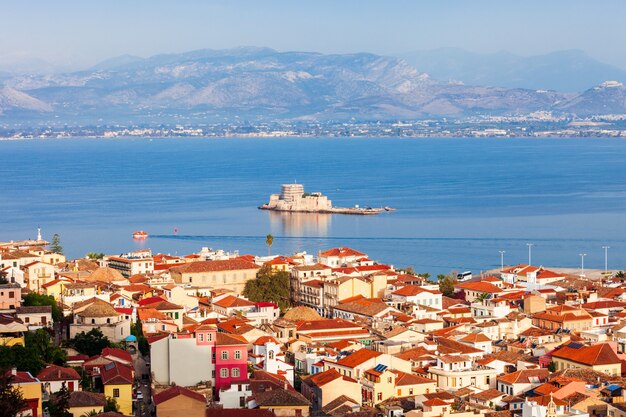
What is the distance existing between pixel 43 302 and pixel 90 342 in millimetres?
2909

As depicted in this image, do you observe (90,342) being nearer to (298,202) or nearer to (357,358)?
(357,358)

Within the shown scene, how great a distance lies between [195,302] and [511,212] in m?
35.0

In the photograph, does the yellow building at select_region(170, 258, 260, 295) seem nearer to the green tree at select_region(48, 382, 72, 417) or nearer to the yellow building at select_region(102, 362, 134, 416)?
the yellow building at select_region(102, 362, 134, 416)

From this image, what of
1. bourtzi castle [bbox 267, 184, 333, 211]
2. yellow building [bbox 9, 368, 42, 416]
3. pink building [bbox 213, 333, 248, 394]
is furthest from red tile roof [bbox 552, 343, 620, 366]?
bourtzi castle [bbox 267, 184, 333, 211]

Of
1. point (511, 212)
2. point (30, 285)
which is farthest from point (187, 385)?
point (511, 212)

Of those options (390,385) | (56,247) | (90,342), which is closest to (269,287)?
(90,342)

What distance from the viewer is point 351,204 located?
60844mm

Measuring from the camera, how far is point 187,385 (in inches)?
625

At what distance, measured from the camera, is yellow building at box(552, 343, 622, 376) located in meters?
16.9

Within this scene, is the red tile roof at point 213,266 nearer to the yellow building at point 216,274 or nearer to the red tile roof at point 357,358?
the yellow building at point 216,274

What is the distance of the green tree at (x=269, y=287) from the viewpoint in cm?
2412

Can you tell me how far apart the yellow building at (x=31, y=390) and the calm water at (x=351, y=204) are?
22.6 m

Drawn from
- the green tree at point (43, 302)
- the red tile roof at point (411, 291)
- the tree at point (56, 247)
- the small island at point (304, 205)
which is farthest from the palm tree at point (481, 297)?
the small island at point (304, 205)

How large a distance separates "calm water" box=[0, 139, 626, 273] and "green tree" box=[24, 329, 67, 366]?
19924mm
